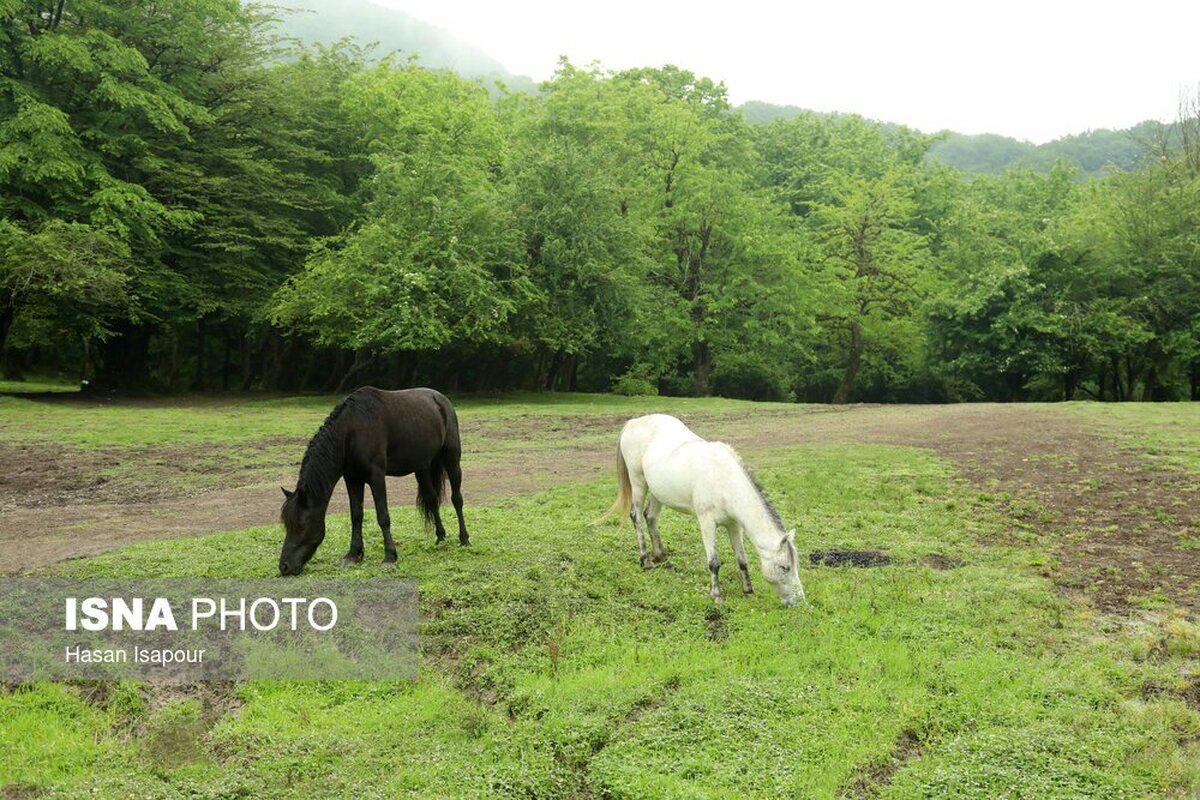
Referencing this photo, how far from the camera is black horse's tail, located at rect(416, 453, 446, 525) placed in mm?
10008

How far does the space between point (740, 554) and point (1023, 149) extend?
10999cm

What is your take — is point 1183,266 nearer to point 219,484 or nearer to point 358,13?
point 219,484

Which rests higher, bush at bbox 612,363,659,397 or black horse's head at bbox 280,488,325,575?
bush at bbox 612,363,659,397

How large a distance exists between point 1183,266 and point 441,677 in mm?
39658

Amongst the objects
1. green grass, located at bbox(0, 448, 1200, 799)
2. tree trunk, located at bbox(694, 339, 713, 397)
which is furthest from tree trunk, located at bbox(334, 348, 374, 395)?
green grass, located at bbox(0, 448, 1200, 799)

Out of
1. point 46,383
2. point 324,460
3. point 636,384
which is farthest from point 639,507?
point 46,383

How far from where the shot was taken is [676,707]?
5.96 metres

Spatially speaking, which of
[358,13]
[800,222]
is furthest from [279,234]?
[358,13]

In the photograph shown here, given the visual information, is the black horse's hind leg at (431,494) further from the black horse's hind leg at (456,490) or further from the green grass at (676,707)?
the green grass at (676,707)

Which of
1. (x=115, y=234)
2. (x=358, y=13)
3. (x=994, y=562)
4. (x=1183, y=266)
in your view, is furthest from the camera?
(x=358, y=13)

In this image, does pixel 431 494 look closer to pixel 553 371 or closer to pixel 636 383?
pixel 553 371

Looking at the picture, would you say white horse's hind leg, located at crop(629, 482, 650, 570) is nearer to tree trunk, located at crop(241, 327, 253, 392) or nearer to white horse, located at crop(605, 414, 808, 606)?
white horse, located at crop(605, 414, 808, 606)

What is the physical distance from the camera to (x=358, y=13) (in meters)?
179

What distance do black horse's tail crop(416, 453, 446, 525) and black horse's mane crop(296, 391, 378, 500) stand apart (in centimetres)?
133
